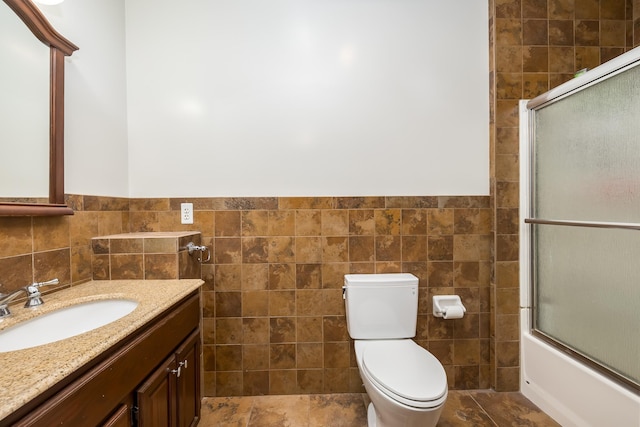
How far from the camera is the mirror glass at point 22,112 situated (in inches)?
42.6

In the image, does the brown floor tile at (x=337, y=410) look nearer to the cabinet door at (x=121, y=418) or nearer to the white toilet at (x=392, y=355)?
the white toilet at (x=392, y=355)

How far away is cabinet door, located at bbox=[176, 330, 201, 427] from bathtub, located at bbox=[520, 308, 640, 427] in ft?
6.38

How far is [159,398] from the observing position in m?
1.09

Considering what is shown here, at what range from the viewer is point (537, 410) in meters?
1.67

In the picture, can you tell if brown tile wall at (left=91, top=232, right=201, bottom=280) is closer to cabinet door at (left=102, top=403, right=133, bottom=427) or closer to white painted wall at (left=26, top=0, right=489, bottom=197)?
white painted wall at (left=26, top=0, right=489, bottom=197)

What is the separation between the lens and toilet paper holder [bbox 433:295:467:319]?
174cm

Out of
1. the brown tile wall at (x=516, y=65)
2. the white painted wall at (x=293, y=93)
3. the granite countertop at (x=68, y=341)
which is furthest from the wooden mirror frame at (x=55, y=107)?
the brown tile wall at (x=516, y=65)

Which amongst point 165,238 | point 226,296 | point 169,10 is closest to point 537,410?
point 226,296

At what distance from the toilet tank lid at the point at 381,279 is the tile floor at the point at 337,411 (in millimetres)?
749

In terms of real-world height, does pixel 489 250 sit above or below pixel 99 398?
above

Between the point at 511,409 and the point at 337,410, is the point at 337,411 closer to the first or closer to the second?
the point at 337,410

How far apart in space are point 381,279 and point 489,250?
77 cm

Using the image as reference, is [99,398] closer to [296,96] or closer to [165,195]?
[165,195]

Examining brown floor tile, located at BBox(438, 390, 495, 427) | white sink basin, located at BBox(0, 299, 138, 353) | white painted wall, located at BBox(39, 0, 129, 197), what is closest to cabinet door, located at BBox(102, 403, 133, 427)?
white sink basin, located at BBox(0, 299, 138, 353)
